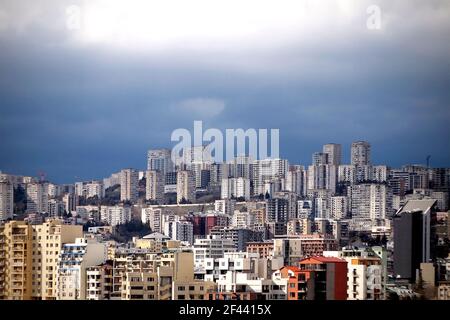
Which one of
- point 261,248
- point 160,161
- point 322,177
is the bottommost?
point 261,248

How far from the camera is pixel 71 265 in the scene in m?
10.2

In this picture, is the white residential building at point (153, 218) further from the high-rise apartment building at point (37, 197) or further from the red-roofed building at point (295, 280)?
the red-roofed building at point (295, 280)

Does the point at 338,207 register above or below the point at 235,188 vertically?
below

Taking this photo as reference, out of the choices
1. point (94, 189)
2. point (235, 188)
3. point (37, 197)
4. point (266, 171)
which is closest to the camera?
point (37, 197)

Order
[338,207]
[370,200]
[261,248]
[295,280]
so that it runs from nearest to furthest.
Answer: [295,280] → [261,248] → [338,207] → [370,200]

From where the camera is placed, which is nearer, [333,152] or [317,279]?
[317,279]

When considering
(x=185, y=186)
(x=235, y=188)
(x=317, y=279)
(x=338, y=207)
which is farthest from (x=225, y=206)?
(x=317, y=279)

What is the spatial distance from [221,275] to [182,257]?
28.5 inches

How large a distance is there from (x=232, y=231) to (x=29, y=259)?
15.6ft

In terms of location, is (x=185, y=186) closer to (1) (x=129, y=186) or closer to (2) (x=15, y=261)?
(1) (x=129, y=186)

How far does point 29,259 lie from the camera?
10320 millimetres

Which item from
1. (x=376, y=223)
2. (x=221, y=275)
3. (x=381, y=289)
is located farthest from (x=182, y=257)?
(x=376, y=223)
